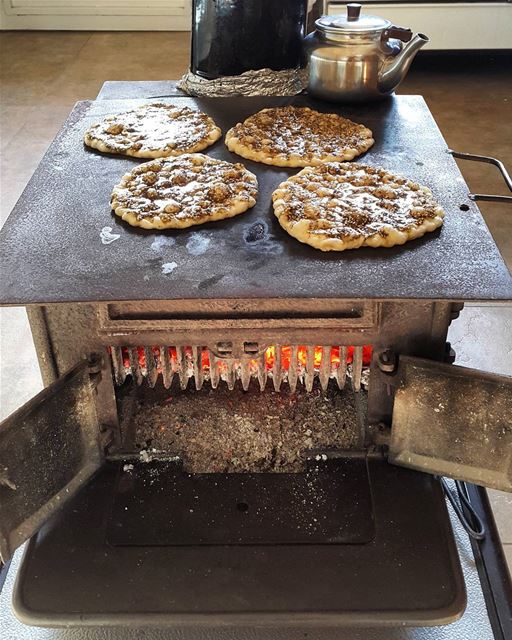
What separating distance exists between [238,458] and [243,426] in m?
0.10

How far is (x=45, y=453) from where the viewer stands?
4.76ft

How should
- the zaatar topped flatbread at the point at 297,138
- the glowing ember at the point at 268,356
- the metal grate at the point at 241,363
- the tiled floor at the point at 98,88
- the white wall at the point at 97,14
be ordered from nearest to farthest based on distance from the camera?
1. the metal grate at the point at 241,363
2. the glowing ember at the point at 268,356
3. the zaatar topped flatbread at the point at 297,138
4. the tiled floor at the point at 98,88
5. the white wall at the point at 97,14

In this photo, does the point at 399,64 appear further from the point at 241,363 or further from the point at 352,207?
the point at 241,363

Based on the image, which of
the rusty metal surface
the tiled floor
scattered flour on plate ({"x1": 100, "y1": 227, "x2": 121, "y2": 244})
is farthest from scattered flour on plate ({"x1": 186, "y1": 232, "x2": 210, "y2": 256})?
the tiled floor

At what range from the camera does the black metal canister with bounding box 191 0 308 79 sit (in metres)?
2.35

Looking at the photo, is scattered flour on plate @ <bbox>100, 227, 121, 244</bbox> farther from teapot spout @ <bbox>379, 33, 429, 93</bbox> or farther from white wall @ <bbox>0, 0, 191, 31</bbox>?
white wall @ <bbox>0, 0, 191, 31</bbox>

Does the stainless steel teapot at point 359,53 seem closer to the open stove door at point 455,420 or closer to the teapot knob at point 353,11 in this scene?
the teapot knob at point 353,11

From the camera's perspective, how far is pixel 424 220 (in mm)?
1578

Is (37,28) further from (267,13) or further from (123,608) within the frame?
(123,608)

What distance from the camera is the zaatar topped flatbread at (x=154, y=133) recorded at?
6.51 ft

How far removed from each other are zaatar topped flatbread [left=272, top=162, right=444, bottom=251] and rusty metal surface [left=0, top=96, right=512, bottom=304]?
0.10 feet

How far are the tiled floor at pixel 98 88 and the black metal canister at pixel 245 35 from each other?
1.23 m

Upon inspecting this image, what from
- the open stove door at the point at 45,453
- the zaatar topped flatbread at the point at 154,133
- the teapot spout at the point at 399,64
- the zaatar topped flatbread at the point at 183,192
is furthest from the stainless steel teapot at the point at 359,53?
the open stove door at the point at 45,453

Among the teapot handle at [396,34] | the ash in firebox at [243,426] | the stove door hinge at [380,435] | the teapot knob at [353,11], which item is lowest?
the ash in firebox at [243,426]
